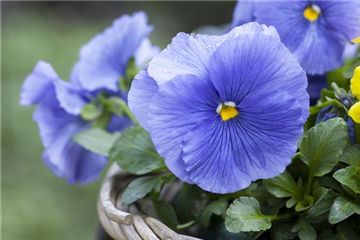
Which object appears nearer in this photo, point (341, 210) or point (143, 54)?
point (341, 210)

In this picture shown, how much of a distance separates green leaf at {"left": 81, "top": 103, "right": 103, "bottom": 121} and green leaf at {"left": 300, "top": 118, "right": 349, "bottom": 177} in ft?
1.03

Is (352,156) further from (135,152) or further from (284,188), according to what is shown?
(135,152)

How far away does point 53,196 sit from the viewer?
2.08m

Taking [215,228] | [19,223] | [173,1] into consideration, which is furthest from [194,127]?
[173,1]

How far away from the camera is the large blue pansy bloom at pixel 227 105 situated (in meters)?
0.56

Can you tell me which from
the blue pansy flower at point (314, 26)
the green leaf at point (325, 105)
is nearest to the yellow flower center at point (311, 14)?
the blue pansy flower at point (314, 26)

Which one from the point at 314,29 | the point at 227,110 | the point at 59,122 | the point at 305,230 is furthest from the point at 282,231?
the point at 59,122

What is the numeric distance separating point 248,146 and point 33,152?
173 centimetres

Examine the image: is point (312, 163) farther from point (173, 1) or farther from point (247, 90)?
point (173, 1)

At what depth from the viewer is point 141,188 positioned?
672 millimetres

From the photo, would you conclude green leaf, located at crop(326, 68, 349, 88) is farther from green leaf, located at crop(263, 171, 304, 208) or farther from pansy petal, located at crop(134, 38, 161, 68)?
pansy petal, located at crop(134, 38, 161, 68)

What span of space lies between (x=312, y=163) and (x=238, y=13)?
230 mm

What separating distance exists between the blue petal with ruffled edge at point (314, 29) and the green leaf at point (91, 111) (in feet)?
0.85

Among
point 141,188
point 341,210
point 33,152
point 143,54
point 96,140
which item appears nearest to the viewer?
point 341,210
